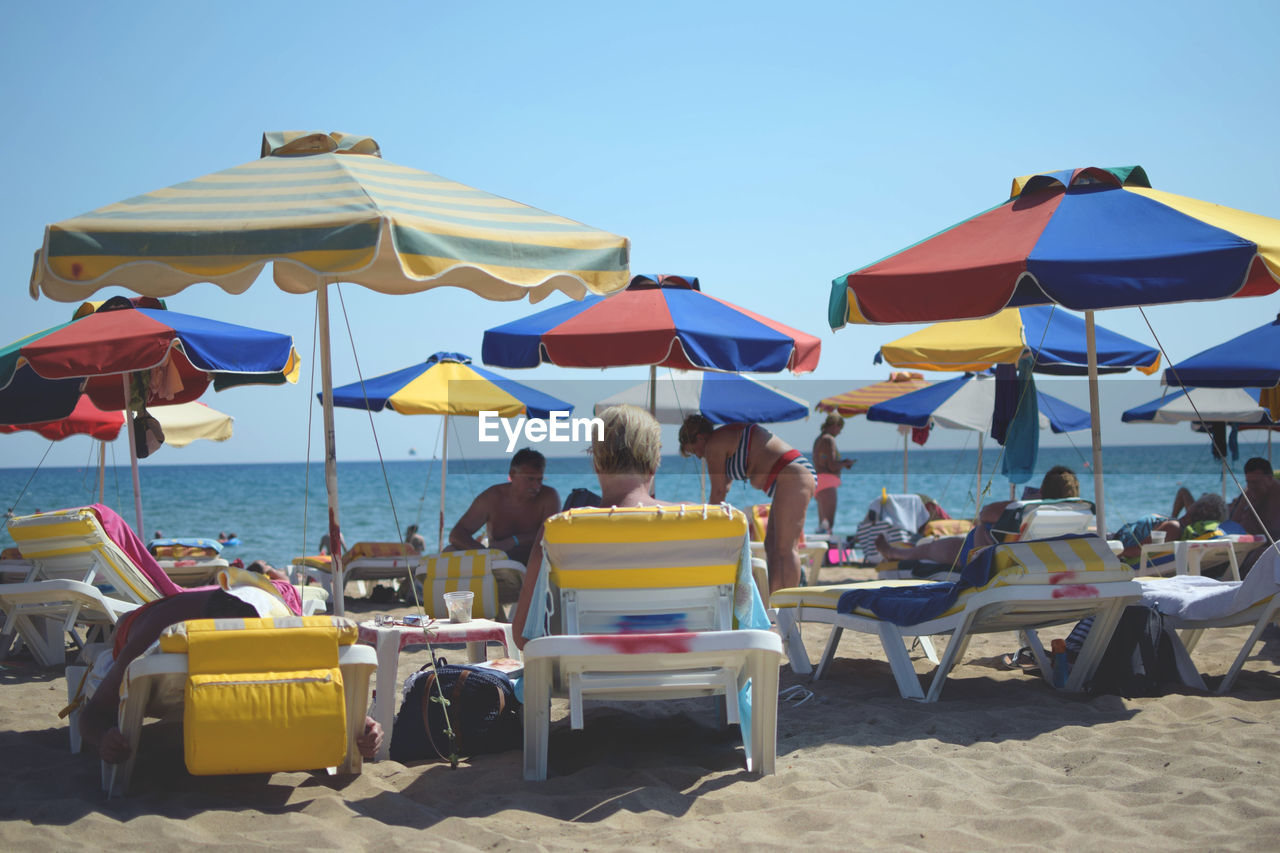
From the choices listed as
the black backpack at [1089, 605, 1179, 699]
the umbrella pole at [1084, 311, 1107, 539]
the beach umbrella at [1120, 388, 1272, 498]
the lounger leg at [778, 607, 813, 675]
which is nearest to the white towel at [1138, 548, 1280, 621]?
the black backpack at [1089, 605, 1179, 699]

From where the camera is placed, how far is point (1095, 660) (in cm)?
430

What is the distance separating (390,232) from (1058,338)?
5686 millimetres

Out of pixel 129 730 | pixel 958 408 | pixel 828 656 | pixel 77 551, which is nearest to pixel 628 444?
pixel 129 730

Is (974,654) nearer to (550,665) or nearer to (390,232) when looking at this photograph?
(550,665)

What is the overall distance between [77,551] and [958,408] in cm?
877

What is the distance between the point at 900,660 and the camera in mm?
4355

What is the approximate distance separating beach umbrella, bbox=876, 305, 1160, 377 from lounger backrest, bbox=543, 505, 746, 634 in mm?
4607

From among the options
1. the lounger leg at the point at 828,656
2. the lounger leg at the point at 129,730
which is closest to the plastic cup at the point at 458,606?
the lounger leg at the point at 129,730

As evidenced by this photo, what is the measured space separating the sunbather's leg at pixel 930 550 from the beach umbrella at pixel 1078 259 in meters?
3.69

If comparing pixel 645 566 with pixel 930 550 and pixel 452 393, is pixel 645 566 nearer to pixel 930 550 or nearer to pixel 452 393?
pixel 452 393

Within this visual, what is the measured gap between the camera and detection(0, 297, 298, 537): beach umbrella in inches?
222

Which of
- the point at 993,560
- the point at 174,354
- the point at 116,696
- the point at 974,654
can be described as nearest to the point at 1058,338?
the point at 974,654

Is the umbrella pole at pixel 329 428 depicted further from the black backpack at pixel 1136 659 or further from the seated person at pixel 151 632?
the black backpack at pixel 1136 659

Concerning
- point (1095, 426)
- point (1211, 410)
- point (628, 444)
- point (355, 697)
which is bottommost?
point (355, 697)
